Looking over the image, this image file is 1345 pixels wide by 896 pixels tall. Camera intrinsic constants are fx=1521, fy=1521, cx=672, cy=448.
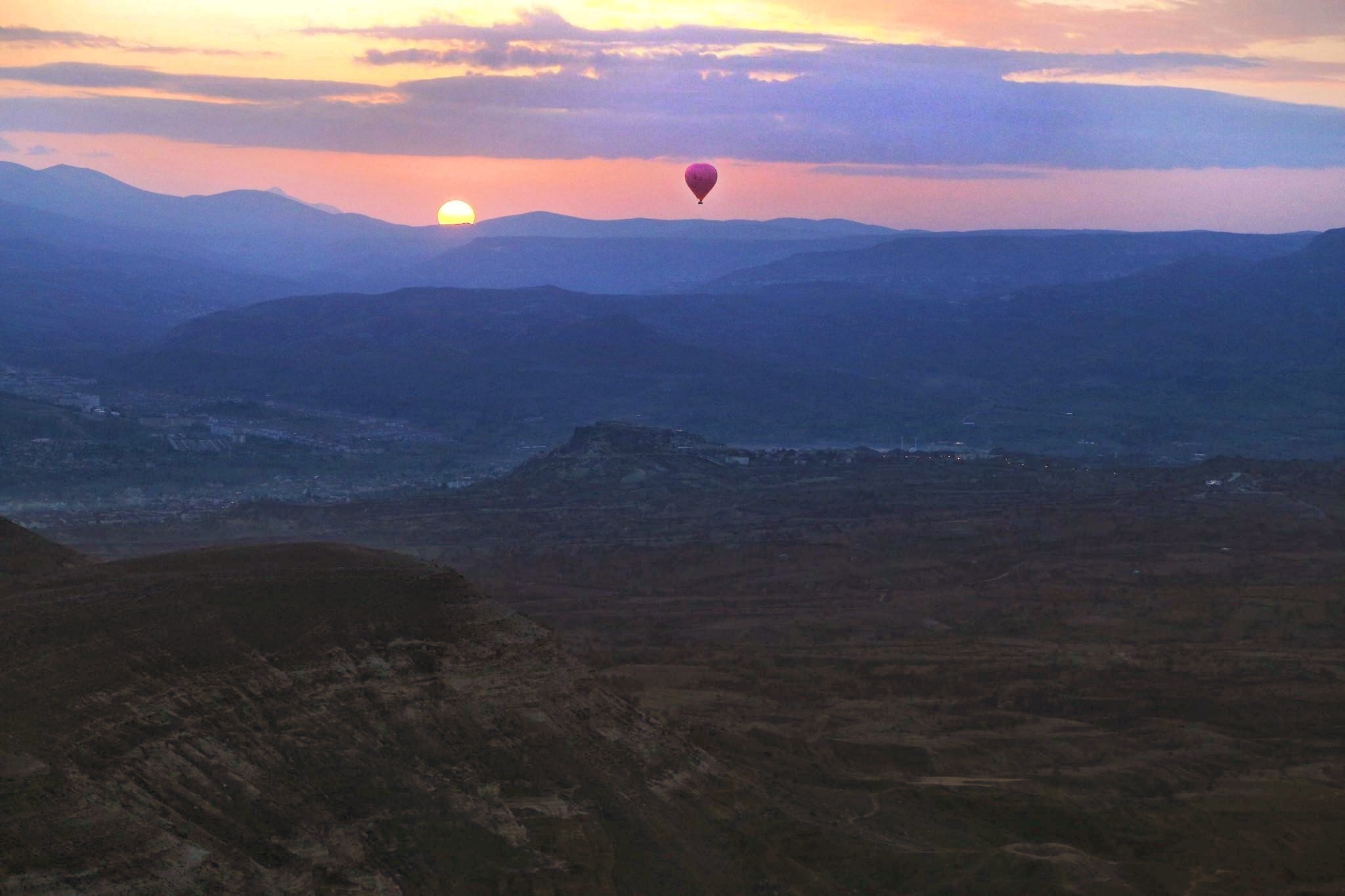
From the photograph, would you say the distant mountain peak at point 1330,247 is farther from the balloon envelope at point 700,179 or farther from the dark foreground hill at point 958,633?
the balloon envelope at point 700,179

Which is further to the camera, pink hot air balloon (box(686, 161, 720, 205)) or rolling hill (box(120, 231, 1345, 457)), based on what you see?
rolling hill (box(120, 231, 1345, 457))

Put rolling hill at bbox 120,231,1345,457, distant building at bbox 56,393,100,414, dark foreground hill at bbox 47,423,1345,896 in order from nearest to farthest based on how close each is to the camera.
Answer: dark foreground hill at bbox 47,423,1345,896
distant building at bbox 56,393,100,414
rolling hill at bbox 120,231,1345,457

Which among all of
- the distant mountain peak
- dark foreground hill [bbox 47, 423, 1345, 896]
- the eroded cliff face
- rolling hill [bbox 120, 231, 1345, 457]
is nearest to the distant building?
rolling hill [bbox 120, 231, 1345, 457]

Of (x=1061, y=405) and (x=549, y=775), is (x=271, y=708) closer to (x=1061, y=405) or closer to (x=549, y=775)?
(x=549, y=775)

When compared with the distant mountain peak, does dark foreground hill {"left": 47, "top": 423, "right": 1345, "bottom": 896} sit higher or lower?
Answer: lower

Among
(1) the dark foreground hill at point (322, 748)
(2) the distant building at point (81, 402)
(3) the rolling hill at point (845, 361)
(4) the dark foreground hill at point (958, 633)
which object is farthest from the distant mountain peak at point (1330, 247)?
(1) the dark foreground hill at point (322, 748)

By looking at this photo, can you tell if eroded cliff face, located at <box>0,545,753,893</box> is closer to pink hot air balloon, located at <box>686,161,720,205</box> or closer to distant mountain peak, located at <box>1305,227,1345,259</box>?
pink hot air balloon, located at <box>686,161,720,205</box>

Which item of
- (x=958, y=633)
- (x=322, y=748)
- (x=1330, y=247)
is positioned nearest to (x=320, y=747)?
(x=322, y=748)

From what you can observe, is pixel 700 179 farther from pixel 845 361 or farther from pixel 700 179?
pixel 845 361
